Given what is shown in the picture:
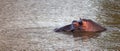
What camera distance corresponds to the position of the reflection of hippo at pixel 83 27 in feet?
21.4

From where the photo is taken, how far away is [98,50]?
5500 mm

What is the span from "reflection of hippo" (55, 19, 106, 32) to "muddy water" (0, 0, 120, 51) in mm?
138

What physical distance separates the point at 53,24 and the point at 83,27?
63 centimetres

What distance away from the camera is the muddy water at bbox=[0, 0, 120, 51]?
18.8 feet

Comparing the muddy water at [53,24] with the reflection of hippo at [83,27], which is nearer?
the muddy water at [53,24]

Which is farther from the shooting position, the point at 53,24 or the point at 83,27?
the point at 53,24

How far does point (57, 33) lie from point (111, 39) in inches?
35.0

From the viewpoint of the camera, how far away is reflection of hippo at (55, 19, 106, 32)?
6536 millimetres

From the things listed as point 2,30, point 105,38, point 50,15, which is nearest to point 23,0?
point 50,15

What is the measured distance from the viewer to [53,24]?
696 cm

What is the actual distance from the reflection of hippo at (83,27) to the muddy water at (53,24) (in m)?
0.14

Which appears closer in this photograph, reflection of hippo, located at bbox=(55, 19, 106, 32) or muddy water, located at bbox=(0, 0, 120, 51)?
muddy water, located at bbox=(0, 0, 120, 51)

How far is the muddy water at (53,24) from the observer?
5738 millimetres

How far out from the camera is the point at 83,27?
6.57 metres
